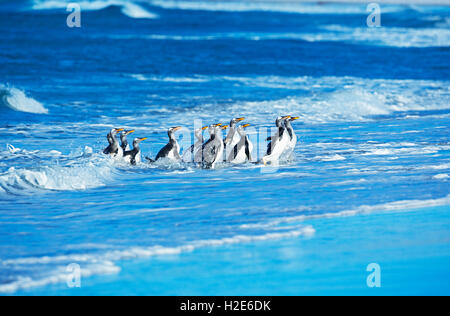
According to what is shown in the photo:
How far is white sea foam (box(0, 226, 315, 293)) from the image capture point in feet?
15.4

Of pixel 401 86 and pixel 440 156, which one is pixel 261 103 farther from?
pixel 440 156

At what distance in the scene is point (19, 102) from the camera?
1727cm

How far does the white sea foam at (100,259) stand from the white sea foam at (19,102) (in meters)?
11.8

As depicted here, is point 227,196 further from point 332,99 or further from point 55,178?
point 332,99

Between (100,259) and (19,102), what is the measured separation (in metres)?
13.1

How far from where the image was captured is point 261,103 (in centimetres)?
1828

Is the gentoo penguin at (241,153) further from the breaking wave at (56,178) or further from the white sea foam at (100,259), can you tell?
the white sea foam at (100,259)

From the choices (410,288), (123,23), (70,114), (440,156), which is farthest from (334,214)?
(123,23)

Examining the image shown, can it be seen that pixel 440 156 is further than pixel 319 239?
Yes

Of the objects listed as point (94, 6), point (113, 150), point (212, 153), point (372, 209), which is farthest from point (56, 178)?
point (94, 6)

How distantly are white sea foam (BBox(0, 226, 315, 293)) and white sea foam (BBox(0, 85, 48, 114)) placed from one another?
38.7ft

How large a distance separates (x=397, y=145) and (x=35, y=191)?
5533mm

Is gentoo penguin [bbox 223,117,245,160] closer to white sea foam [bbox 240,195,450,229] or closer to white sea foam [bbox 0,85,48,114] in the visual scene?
white sea foam [bbox 240,195,450,229]

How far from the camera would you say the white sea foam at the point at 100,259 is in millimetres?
4696
